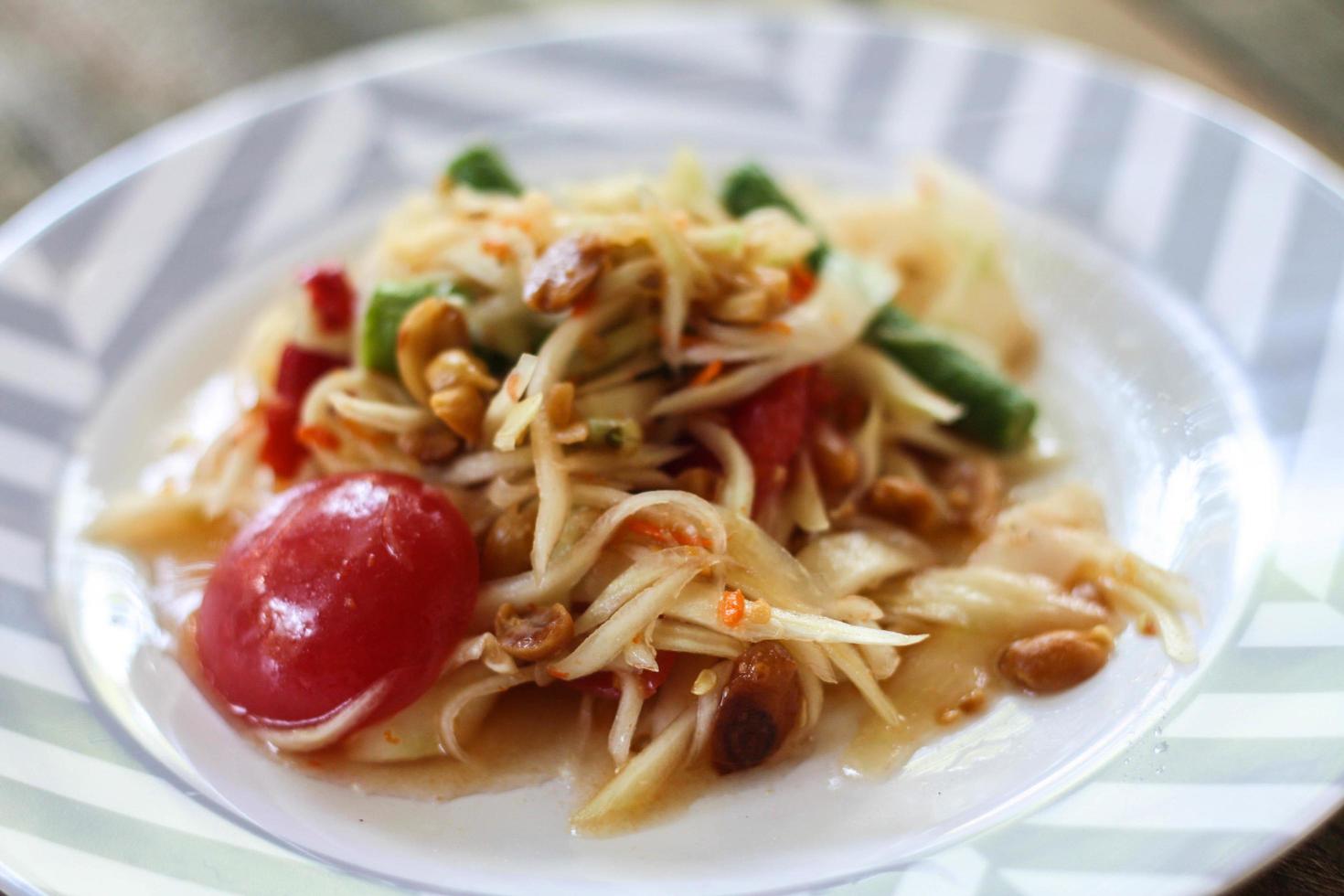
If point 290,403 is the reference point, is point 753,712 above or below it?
below

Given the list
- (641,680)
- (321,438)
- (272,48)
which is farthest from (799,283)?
(272,48)

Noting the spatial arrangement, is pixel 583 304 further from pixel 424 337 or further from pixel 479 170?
pixel 479 170

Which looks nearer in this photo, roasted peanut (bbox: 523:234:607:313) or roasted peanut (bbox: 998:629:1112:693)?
roasted peanut (bbox: 998:629:1112:693)

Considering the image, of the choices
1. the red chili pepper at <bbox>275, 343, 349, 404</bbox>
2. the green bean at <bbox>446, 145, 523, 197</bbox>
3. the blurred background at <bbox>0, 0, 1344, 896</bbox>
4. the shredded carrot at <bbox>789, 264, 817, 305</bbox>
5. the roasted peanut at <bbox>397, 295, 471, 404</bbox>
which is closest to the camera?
the roasted peanut at <bbox>397, 295, 471, 404</bbox>

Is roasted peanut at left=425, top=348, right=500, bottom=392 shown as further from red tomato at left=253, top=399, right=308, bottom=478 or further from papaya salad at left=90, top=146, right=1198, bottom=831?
red tomato at left=253, top=399, right=308, bottom=478

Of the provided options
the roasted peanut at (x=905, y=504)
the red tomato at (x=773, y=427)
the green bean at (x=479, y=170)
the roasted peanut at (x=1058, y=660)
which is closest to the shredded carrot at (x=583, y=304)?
the red tomato at (x=773, y=427)

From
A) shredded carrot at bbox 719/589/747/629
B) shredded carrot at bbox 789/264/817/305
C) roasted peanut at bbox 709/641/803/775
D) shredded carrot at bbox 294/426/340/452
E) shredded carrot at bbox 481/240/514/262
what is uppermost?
shredded carrot at bbox 789/264/817/305

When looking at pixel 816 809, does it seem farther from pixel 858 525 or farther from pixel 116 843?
pixel 116 843

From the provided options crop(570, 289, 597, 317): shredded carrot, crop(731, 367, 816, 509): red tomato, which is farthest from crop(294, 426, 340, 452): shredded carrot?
crop(731, 367, 816, 509): red tomato
